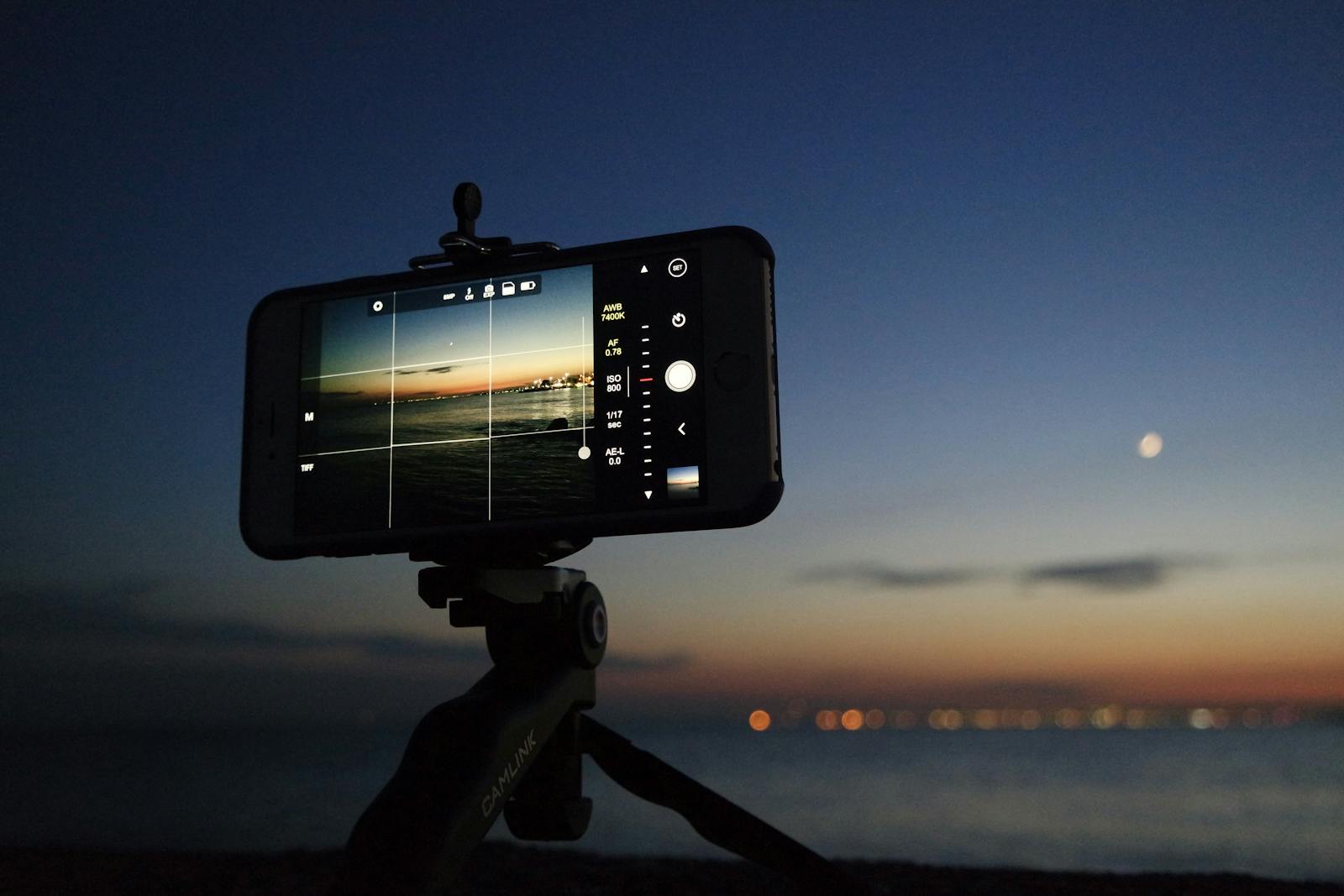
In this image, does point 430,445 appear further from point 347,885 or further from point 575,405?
point 347,885

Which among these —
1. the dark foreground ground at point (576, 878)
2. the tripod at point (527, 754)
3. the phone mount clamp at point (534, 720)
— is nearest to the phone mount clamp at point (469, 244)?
the phone mount clamp at point (534, 720)

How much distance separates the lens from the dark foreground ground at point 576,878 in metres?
3.85

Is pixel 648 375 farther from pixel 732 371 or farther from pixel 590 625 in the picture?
pixel 590 625

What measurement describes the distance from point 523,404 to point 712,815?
3.30ft

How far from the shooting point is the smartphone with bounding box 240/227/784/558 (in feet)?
5.82

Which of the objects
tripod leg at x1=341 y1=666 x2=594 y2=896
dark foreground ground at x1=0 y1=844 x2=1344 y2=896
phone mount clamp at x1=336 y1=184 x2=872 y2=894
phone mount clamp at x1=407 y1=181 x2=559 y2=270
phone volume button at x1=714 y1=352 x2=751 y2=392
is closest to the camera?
tripod leg at x1=341 y1=666 x2=594 y2=896

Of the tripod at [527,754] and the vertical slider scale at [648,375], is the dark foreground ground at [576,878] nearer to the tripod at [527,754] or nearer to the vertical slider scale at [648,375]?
the tripod at [527,754]

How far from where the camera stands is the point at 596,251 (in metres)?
1.93

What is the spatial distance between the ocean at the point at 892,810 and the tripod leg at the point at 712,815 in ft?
13.3

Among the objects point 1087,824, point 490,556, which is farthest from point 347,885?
point 1087,824

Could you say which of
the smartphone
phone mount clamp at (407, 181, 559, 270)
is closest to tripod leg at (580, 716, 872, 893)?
the smartphone

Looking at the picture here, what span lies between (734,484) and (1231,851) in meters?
21.1

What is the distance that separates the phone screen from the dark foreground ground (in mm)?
2695

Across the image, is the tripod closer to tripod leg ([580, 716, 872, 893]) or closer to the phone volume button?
tripod leg ([580, 716, 872, 893])
